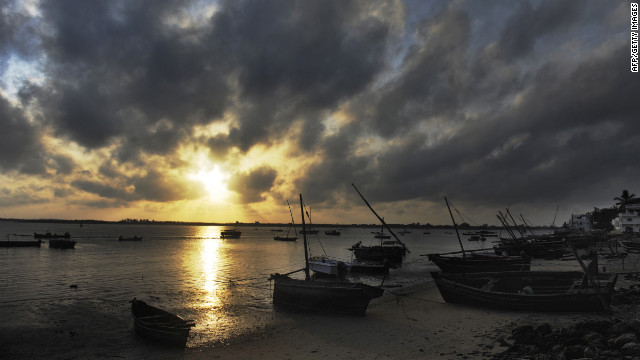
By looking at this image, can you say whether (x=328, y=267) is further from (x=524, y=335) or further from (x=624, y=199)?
(x=624, y=199)

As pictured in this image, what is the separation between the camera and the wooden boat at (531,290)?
18420mm

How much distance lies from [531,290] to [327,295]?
12.3 meters

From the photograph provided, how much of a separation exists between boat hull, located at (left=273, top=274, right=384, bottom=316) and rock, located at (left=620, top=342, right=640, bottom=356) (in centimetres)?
1263

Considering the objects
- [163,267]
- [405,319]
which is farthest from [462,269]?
[163,267]

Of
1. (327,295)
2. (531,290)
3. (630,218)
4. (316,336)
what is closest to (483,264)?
(531,290)

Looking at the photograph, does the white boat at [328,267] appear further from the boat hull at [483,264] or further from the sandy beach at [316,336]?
the sandy beach at [316,336]

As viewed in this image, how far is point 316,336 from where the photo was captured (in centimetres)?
1925

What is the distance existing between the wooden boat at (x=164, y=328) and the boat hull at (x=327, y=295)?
323 inches

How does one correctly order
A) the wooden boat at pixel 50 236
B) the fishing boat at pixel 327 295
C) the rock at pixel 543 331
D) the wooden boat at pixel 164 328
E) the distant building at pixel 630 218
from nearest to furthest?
the rock at pixel 543 331 → the wooden boat at pixel 164 328 → the fishing boat at pixel 327 295 → the wooden boat at pixel 50 236 → the distant building at pixel 630 218

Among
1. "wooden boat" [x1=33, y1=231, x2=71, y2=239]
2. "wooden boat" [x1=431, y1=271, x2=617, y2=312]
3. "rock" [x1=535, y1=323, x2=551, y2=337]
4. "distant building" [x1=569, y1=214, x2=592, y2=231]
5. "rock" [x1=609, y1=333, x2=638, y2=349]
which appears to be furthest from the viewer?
"distant building" [x1=569, y1=214, x2=592, y2=231]

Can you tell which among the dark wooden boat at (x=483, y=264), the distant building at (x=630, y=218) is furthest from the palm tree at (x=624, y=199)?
the dark wooden boat at (x=483, y=264)

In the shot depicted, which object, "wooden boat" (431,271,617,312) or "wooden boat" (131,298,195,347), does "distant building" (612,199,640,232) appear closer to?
"wooden boat" (431,271,617,312)

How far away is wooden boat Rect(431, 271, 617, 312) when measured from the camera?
18.4 m

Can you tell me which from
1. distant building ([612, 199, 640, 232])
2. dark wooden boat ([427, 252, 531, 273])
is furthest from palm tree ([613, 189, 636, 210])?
dark wooden boat ([427, 252, 531, 273])
